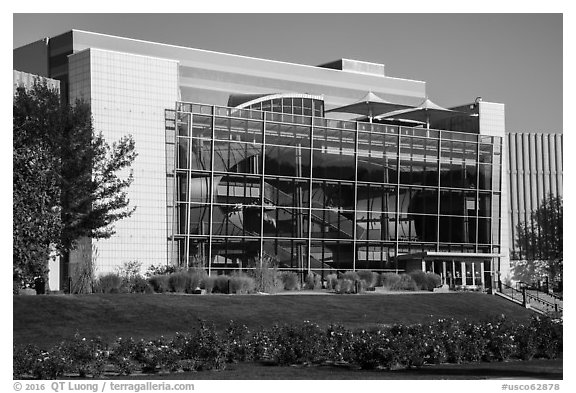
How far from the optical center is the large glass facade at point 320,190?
200ft

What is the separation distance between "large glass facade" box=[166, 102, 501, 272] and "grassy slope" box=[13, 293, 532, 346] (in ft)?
47.3

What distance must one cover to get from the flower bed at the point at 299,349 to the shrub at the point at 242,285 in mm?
20695

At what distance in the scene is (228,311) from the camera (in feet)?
135

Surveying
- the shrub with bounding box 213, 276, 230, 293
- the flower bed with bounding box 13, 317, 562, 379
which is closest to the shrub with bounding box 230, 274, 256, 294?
the shrub with bounding box 213, 276, 230, 293

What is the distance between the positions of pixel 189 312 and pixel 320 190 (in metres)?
26.8

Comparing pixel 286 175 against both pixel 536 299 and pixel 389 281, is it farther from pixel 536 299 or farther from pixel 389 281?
pixel 536 299

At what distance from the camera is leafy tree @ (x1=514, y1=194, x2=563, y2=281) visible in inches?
3241

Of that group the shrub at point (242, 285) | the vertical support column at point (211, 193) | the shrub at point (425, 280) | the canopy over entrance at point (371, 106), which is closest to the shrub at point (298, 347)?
the shrub at point (242, 285)

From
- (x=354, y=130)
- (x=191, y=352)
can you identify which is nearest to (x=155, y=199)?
(x=354, y=130)

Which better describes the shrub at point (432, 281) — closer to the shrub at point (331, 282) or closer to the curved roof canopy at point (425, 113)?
the shrub at point (331, 282)

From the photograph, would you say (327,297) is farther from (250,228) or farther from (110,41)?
(110,41)

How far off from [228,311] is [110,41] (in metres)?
42.9

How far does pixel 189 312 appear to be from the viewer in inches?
1571

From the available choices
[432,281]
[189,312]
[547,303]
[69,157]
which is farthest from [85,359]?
[432,281]
